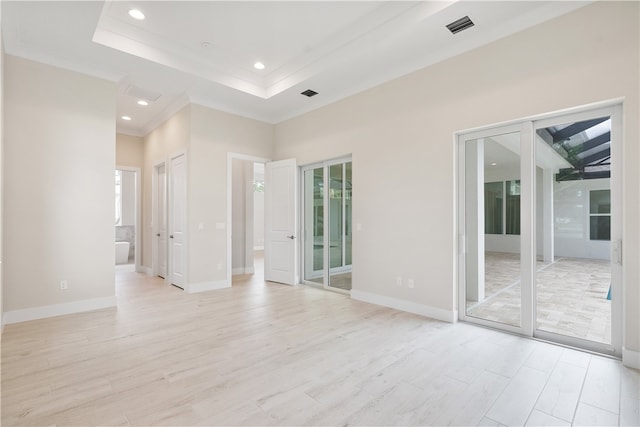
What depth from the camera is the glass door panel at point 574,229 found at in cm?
293

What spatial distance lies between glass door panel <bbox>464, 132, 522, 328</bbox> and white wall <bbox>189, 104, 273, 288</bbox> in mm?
4010

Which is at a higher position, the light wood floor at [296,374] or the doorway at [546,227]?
the doorway at [546,227]

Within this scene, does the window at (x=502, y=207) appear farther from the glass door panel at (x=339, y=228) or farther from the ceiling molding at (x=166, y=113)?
the ceiling molding at (x=166, y=113)

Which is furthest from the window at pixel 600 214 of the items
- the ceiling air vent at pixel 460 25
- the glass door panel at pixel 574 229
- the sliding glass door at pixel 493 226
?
the ceiling air vent at pixel 460 25

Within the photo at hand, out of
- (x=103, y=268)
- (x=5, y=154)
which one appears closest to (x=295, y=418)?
(x=103, y=268)

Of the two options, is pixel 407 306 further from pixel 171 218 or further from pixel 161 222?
pixel 161 222

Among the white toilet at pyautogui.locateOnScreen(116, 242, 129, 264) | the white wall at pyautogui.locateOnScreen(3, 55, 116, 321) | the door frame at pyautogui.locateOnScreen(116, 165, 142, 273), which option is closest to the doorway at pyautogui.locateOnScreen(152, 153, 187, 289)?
the door frame at pyautogui.locateOnScreen(116, 165, 142, 273)

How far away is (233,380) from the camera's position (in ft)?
7.90

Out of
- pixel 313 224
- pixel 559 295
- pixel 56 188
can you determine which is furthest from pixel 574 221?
pixel 56 188

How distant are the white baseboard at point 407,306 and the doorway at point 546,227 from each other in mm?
209

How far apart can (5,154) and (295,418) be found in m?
4.48

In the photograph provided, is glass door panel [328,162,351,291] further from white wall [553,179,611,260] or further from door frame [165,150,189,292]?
white wall [553,179,611,260]

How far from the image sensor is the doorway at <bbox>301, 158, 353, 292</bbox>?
5.28 metres

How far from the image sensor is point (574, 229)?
10.4 ft
